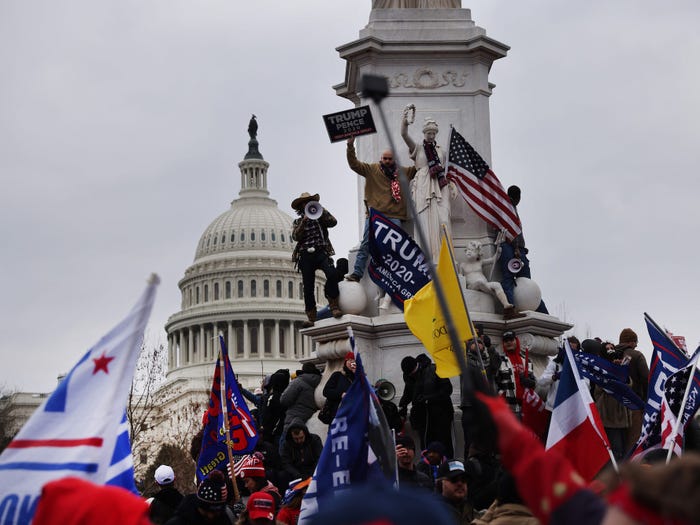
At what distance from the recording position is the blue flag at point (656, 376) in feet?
34.1

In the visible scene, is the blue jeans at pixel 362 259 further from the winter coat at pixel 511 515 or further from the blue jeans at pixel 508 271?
the winter coat at pixel 511 515

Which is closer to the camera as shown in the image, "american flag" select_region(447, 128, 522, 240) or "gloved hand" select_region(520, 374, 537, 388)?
"gloved hand" select_region(520, 374, 537, 388)

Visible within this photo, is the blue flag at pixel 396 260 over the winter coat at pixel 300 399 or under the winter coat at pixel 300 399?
over

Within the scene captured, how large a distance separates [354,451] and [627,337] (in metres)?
6.84

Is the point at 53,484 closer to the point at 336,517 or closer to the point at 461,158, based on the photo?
the point at 336,517

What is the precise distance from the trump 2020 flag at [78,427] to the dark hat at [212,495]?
11.4ft

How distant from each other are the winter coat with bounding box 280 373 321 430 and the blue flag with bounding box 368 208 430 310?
176cm

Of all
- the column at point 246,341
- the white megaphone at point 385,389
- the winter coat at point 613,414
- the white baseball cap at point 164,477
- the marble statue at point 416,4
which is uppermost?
the column at point 246,341

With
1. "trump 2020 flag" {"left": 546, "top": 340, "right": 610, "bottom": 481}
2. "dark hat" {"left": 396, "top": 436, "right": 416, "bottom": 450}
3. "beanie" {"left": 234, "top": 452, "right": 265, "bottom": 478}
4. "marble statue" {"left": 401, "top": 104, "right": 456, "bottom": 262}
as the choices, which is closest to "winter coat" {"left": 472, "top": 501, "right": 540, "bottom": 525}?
"trump 2020 flag" {"left": 546, "top": 340, "right": 610, "bottom": 481}

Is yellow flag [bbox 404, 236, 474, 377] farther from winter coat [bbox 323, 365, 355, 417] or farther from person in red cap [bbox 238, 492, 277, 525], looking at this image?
person in red cap [bbox 238, 492, 277, 525]

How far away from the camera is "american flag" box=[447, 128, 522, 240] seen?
17.6m

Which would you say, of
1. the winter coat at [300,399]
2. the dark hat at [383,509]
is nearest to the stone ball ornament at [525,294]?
the winter coat at [300,399]

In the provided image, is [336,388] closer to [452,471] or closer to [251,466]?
[251,466]

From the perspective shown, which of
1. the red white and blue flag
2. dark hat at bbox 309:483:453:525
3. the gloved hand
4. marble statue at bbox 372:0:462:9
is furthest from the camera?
marble statue at bbox 372:0:462:9
